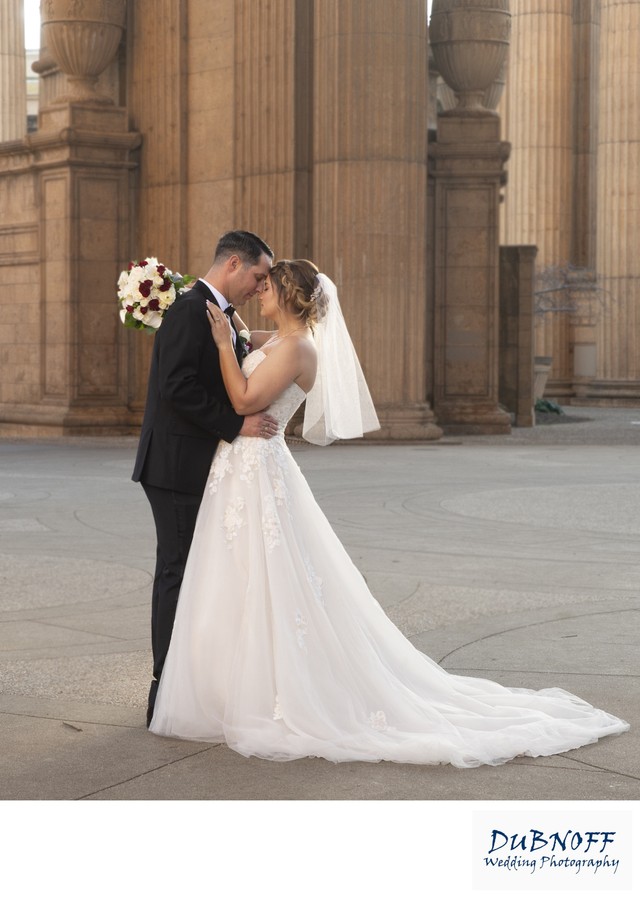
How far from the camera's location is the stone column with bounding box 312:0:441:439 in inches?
902

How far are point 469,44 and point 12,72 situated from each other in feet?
66.2

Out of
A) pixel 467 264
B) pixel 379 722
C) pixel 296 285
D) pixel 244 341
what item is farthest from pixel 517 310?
pixel 379 722

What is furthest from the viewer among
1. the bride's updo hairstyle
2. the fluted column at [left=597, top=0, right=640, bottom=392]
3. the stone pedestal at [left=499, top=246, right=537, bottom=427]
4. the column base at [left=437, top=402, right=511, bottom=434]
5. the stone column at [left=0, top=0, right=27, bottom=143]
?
the stone column at [left=0, top=0, right=27, bottom=143]

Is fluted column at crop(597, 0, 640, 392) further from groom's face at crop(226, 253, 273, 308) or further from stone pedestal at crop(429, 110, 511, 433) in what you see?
groom's face at crop(226, 253, 273, 308)

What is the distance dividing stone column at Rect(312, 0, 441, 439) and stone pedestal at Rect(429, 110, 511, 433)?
2.71m

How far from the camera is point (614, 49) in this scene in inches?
1580

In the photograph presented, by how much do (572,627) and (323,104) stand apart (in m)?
16.2

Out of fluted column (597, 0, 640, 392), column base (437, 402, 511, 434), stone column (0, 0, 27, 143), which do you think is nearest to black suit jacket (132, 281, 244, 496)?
column base (437, 402, 511, 434)

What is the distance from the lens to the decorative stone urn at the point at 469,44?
25.8 m

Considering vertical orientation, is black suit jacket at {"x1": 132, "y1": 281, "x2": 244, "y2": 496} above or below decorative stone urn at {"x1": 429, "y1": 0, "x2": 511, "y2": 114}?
below

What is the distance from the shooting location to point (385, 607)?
8.95m

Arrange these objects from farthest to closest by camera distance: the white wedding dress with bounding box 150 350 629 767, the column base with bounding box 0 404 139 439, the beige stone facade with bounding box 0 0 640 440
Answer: the column base with bounding box 0 404 139 439 < the beige stone facade with bounding box 0 0 640 440 < the white wedding dress with bounding box 150 350 629 767

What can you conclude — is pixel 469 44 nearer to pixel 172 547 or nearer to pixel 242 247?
pixel 242 247

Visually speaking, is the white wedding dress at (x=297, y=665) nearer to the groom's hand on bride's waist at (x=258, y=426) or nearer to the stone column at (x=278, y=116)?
the groom's hand on bride's waist at (x=258, y=426)
